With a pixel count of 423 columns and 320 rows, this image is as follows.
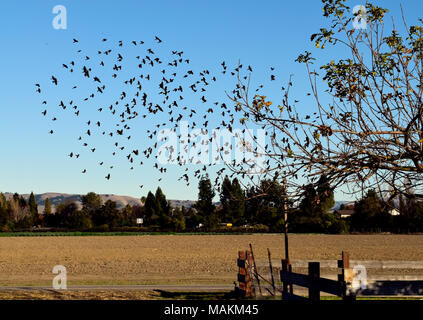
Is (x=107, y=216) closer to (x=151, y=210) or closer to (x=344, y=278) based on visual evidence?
(x=151, y=210)

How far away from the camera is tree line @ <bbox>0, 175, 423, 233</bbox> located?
11.6m

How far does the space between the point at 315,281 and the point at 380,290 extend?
145 centimetres

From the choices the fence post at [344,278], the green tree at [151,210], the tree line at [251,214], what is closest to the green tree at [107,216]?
the tree line at [251,214]

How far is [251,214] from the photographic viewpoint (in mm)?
12141

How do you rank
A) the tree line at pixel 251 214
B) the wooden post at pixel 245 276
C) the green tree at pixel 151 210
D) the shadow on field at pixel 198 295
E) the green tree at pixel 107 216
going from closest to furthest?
the tree line at pixel 251 214, the wooden post at pixel 245 276, the shadow on field at pixel 198 295, the green tree at pixel 107 216, the green tree at pixel 151 210

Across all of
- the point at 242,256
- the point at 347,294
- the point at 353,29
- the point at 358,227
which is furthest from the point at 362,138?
the point at 358,227

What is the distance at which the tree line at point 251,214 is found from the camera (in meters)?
11.6

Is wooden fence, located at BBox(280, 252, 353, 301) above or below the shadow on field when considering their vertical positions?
above

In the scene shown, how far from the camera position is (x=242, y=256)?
19.5 metres

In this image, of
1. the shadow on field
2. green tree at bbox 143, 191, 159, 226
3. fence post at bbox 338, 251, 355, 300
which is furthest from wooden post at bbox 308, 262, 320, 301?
green tree at bbox 143, 191, 159, 226

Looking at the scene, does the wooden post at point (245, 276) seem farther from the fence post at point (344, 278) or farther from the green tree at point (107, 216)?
the green tree at point (107, 216)

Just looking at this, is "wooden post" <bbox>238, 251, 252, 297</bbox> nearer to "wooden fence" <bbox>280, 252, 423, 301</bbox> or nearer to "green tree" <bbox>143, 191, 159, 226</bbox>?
"wooden fence" <bbox>280, 252, 423, 301</bbox>

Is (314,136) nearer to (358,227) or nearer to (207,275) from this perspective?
(207,275)

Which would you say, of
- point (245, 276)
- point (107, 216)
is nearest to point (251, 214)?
point (245, 276)
